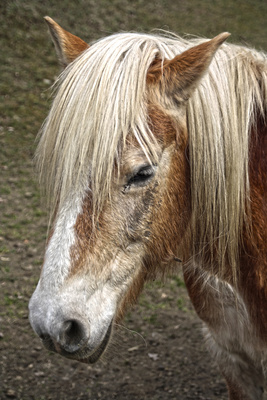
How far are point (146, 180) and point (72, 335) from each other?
0.68m

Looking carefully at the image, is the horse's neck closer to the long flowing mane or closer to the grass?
the long flowing mane

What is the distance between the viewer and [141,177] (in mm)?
1890

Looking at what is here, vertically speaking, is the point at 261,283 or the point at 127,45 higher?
the point at 127,45

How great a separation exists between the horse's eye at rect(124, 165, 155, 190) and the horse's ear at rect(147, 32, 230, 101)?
1.15 ft

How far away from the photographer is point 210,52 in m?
1.87

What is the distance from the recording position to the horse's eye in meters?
1.87

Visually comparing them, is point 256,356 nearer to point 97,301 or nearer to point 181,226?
point 181,226

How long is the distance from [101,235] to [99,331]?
0.38 metres

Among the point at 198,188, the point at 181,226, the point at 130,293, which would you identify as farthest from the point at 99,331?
the point at 198,188

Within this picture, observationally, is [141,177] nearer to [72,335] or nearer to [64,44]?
[72,335]

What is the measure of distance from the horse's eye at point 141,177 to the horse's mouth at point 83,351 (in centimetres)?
61

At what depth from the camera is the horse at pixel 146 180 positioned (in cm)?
180

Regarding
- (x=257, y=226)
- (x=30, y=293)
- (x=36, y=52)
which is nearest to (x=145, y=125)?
(x=257, y=226)

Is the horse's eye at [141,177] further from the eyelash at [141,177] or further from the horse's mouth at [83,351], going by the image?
the horse's mouth at [83,351]
